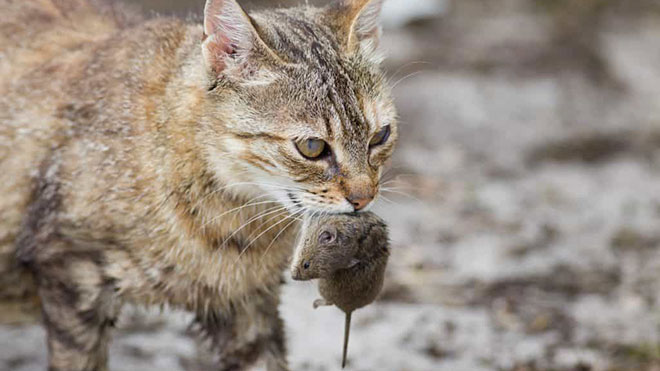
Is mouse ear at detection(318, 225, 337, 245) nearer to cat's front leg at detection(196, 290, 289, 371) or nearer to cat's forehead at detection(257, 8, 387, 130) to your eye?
cat's forehead at detection(257, 8, 387, 130)

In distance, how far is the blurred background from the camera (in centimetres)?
524

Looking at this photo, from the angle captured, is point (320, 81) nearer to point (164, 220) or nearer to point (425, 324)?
point (164, 220)

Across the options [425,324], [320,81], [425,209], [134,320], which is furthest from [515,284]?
[320,81]

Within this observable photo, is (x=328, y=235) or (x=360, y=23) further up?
(x=360, y=23)

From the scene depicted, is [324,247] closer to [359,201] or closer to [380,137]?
[359,201]

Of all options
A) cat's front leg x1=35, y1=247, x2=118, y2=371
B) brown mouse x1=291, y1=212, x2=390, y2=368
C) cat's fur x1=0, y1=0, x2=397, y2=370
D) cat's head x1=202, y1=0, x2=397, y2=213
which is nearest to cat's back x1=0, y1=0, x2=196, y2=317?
cat's fur x1=0, y1=0, x2=397, y2=370

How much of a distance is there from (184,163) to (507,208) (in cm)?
373

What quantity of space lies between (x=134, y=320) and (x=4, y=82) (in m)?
1.78

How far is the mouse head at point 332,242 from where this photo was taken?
3.60 metres

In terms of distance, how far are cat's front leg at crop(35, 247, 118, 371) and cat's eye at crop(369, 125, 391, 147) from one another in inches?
49.9

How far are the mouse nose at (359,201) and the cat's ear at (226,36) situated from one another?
0.66 metres

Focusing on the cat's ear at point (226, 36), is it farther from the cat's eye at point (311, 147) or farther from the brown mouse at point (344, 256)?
the brown mouse at point (344, 256)

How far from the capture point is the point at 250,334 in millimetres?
4328

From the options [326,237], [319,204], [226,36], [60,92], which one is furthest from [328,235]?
[60,92]
